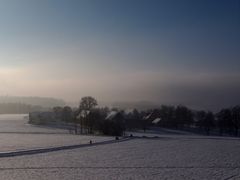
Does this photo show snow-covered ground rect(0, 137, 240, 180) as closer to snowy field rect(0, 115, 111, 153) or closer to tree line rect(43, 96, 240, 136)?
snowy field rect(0, 115, 111, 153)

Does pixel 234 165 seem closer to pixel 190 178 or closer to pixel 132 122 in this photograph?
pixel 190 178

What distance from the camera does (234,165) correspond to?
23.4 m

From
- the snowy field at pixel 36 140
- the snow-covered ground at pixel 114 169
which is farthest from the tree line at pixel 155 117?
the snow-covered ground at pixel 114 169

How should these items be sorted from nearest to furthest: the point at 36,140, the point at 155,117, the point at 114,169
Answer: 1. the point at 114,169
2. the point at 36,140
3. the point at 155,117

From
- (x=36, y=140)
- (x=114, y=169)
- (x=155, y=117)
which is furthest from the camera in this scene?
(x=155, y=117)

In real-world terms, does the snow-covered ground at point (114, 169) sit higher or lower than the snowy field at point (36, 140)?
lower

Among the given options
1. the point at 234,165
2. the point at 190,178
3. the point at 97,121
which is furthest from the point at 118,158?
the point at 97,121

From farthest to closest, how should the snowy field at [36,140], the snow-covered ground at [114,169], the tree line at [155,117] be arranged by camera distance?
1. the tree line at [155,117]
2. the snowy field at [36,140]
3. the snow-covered ground at [114,169]

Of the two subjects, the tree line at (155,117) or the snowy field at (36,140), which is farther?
the tree line at (155,117)

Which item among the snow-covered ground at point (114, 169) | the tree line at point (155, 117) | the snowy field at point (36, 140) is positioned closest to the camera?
the snow-covered ground at point (114, 169)

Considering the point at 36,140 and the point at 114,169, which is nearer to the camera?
the point at 114,169

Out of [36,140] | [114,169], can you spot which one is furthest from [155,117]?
[114,169]

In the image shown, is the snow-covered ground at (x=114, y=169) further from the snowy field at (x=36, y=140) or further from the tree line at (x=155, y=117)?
the tree line at (x=155, y=117)

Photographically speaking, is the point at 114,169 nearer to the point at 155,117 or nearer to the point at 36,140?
the point at 36,140
